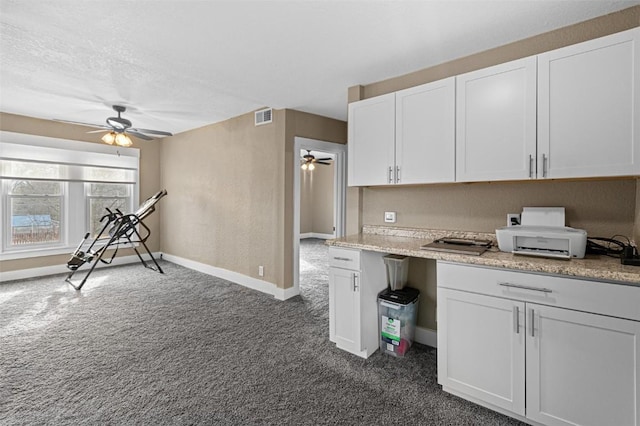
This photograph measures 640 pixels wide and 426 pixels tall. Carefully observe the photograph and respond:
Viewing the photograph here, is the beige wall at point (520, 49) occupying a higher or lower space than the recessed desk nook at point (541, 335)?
higher

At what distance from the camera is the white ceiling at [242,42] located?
6.13 feet

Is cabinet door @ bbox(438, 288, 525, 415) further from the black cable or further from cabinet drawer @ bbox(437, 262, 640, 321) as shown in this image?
the black cable

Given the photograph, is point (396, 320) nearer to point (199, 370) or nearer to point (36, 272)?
point (199, 370)

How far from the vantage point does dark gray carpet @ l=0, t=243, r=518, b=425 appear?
1821 millimetres

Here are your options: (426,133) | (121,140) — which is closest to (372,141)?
(426,133)

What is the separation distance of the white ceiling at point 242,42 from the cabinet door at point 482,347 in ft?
5.98

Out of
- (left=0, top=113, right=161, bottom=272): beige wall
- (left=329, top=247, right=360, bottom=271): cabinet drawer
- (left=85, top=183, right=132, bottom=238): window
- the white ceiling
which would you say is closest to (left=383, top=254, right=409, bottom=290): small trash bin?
(left=329, top=247, right=360, bottom=271): cabinet drawer

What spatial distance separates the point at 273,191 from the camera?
158 inches

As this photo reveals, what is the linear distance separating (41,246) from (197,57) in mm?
4571

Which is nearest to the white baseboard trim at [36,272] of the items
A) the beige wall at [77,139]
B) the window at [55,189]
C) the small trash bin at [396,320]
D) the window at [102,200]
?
the beige wall at [77,139]

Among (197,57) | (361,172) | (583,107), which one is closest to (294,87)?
(197,57)

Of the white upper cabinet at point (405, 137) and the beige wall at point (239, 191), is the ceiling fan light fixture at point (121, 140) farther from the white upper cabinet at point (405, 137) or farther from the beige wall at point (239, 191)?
the white upper cabinet at point (405, 137)

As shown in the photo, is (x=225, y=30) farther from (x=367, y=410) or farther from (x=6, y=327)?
(x=6, y=327)

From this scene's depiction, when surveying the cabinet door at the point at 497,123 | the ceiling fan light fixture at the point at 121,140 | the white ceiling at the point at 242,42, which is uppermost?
the white ceiling at the point at 242,42
